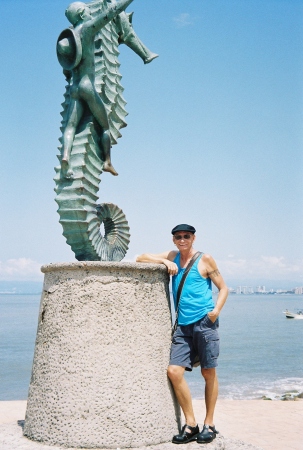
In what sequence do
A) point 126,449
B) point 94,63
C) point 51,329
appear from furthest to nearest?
point 94,63 → point 51,329 → point 126,449

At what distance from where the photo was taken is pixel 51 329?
4.50 metres

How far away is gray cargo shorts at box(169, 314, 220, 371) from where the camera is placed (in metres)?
4.37

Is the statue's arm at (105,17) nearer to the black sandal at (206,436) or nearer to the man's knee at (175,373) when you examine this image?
the man's knee at (175,373)

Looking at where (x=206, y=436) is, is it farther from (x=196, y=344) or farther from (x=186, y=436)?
(x=196, y=344)

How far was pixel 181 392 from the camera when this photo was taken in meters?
4.44

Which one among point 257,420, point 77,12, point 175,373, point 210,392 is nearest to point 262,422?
point 257,420

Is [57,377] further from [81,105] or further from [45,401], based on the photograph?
[81,105]

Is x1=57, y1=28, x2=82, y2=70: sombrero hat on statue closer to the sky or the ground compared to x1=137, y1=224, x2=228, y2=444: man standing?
closer to the sky

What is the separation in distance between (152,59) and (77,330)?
334 cm

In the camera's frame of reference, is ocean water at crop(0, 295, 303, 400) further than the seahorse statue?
Yes

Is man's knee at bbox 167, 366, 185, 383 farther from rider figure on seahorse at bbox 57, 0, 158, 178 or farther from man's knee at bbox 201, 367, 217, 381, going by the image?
rider figure on seahorse at bbox 57, 0, 158, 178

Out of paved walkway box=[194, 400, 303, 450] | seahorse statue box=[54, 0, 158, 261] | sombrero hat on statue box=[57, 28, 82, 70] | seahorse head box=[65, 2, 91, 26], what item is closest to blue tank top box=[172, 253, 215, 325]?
seahorse statue box=[54, 0, 158, 261]

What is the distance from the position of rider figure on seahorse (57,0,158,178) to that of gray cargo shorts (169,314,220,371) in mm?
1845

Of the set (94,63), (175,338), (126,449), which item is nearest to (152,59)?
(94,63)
